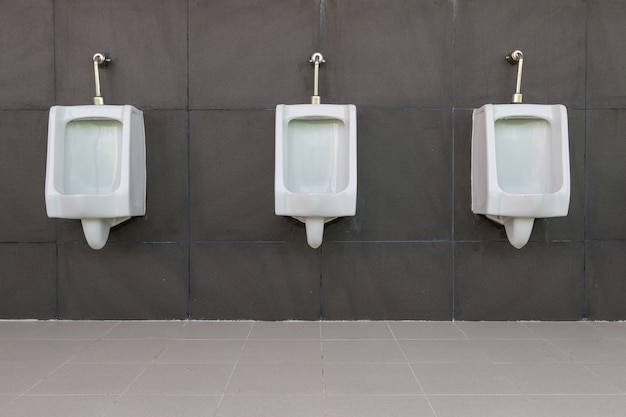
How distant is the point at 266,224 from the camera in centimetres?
238

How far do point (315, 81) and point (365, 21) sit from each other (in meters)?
0.43

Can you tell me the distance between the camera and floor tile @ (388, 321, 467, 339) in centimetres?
213

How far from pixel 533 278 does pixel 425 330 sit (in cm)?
65

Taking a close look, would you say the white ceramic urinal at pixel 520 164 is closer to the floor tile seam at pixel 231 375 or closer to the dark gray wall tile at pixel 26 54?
the floor tile seam at pixel 231 375

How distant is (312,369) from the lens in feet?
5.66

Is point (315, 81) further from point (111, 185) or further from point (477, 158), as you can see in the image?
point (111, 185)

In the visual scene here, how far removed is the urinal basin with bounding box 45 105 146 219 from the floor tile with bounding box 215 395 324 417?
1.02m

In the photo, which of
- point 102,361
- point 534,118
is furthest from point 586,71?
point 102,361

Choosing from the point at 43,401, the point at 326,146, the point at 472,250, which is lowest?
the point at 43,401

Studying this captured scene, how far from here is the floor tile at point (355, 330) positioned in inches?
83.9

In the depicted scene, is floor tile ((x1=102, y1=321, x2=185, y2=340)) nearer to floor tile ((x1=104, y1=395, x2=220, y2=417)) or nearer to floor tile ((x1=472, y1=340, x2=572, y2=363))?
floor tile ((x1=104, y1=395, x2=220, y2=417))

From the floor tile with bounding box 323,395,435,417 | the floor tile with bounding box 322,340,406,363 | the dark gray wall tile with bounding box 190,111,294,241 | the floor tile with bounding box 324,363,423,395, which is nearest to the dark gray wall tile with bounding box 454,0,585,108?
the dark gray wall tile with bounding box 190,111,294,241

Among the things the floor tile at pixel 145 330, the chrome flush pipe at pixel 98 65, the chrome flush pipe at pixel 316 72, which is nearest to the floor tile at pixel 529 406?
the floor tile at pixel 145 330

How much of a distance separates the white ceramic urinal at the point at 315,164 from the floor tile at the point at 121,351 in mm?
793
